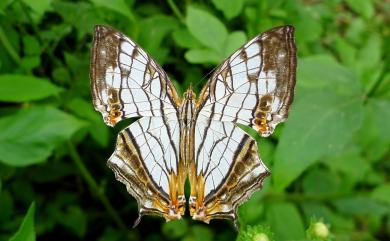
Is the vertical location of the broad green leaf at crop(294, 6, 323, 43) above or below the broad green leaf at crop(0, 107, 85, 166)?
above

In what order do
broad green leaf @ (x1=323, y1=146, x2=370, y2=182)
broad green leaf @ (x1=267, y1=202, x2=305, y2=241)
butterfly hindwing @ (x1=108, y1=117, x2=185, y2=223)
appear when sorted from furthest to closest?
broad green leaf @ (x1=323, y1=146, x2=370, y2=182), broad green leaf @ (x1=267, y1=202, x2=305, y2=241), butterfly hindwing @ (x1=108, y1=117, x2=185, y2=223)

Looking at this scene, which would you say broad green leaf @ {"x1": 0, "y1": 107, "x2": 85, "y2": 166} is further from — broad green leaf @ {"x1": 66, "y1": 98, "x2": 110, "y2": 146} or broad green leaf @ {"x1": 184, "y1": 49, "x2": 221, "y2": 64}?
broad green leaf @ {"x1": 184, "y1": 49, "x2": 221, "y2": 64}

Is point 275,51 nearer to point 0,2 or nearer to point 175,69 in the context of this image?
point 0,2

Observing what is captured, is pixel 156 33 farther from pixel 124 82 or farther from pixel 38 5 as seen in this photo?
pixel 124 82

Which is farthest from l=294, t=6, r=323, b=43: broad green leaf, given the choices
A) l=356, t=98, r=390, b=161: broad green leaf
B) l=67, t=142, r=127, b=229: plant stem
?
l=67, t=142, r=127, b=229: plant stem

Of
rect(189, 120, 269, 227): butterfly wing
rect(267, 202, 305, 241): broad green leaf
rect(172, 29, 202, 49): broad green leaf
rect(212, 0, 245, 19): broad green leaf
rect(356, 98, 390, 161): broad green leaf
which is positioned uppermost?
rect(212, 0, 245, 19): broad green leaf

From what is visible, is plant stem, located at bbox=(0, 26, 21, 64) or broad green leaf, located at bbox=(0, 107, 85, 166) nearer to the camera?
broad green leaf, located at bbox=(0, 107, 85, 166)

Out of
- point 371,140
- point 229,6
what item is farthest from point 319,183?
point 229,6

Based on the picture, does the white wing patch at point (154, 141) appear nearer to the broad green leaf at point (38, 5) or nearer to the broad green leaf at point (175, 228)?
the broad green leaf at point (38, 5)
